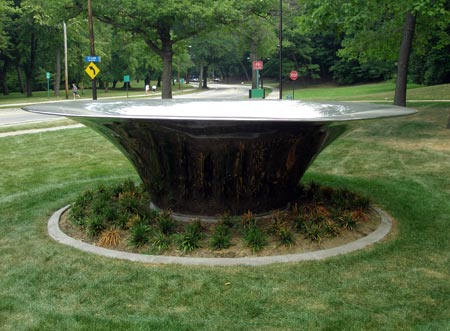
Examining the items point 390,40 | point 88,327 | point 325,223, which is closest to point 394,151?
point 325,223

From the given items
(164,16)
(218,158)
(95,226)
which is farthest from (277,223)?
(164,16)

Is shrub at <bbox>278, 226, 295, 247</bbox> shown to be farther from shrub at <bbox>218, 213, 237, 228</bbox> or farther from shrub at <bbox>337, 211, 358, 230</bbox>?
shrub at <bbox>337, 211, 358, 230</bbox>

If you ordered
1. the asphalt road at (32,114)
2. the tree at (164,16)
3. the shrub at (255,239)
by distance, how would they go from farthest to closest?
1. the tree at (164,16)
2. the asphalt road at (32,114)
3. the shrub at (255,239)

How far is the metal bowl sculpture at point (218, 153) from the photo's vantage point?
5.82m

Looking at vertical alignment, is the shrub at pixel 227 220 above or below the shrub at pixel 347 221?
above

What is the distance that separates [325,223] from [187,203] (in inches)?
72.0

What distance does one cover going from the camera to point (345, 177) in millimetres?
10320

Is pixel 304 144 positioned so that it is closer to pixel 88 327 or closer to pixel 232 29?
pixel 88 327

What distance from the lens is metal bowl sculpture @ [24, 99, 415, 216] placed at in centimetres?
582

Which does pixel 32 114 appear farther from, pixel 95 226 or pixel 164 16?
pixel 95 226

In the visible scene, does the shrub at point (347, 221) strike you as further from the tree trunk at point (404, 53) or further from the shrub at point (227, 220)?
the tree trunk at point (404, 53)

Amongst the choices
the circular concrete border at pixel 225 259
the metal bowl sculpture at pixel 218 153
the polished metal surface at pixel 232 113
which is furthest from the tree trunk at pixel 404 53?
the circular concrete border at pixel 225 259

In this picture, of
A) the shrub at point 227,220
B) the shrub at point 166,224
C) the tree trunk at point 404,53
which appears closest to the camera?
the shrub at point 166,224

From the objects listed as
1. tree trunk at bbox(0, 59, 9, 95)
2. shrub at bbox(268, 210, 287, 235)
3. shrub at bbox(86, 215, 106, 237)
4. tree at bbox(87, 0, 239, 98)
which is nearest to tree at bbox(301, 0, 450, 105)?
tree at bbox(87, 0, 239, 98)
